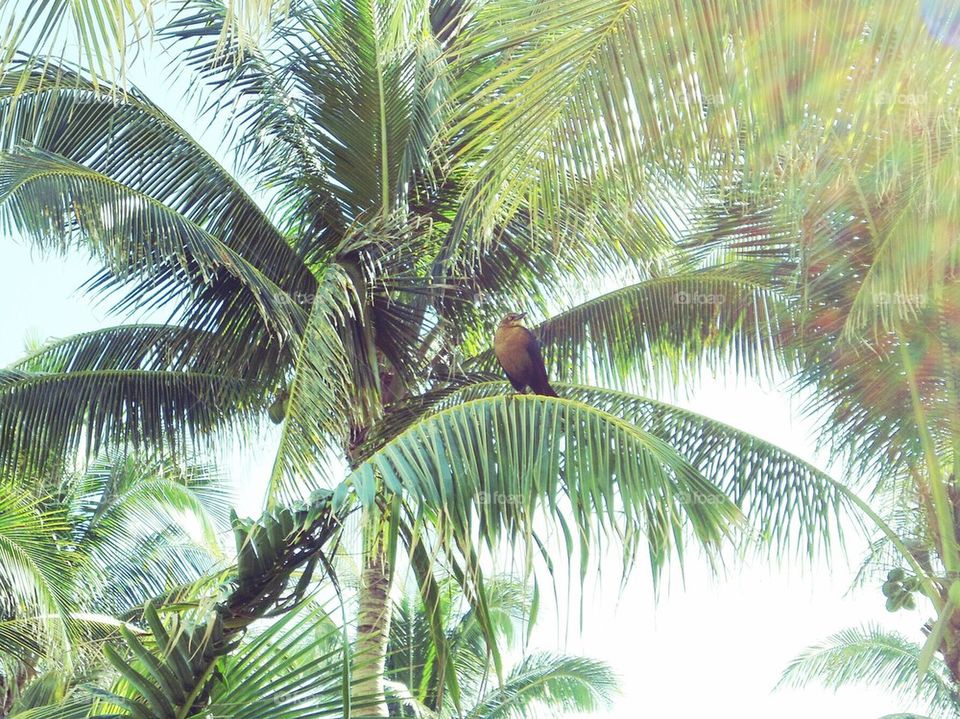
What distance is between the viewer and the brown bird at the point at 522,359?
17.4 feet

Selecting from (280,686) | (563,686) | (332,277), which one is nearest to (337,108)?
(332,277)

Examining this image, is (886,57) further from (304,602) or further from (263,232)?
(263,232)

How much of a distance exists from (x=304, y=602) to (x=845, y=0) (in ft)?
6.48

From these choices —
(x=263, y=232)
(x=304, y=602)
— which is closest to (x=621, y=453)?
(x=304, y=602)

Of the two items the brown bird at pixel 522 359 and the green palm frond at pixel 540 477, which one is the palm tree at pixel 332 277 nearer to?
the brown bird at pixel 522 359

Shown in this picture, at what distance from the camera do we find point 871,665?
978cm

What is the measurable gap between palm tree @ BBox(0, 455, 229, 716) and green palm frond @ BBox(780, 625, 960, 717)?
5.86 m

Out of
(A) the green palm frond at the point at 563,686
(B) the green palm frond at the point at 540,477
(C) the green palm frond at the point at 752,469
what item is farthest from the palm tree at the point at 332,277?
(A) the green palm frond at the point at 563,686

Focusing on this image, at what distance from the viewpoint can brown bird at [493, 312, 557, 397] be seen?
531 centimetres

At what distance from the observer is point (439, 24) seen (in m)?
6.71

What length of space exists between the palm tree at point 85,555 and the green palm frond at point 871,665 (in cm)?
586

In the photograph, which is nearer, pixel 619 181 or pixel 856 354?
pixel 619 181

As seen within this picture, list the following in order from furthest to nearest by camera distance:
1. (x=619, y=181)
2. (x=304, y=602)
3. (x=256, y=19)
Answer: (x=619, y=181) → (x=304, y=602) → (x=256, y=19)

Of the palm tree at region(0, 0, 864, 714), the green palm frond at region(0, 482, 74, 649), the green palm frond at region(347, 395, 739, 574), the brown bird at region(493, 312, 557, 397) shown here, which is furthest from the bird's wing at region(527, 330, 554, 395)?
the green palm frond at region(0, 482, 74, 649)
